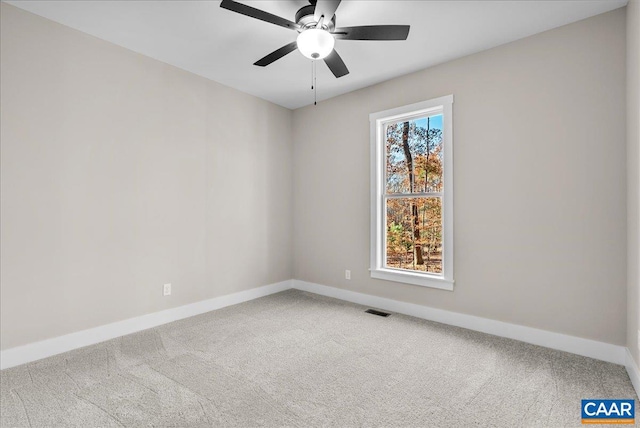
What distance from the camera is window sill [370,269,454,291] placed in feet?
11.2

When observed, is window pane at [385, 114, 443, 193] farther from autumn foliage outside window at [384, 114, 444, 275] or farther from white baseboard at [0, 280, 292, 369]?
white baseboard at [0, 280, 292, 369]

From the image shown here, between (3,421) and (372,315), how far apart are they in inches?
118

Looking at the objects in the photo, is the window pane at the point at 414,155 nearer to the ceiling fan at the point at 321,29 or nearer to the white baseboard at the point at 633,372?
the ceiling fan at the point at 321,29

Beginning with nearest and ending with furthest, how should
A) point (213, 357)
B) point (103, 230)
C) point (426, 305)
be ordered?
point (213, 357) → point (103, 230) → point (426, 305)

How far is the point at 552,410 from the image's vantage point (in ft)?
6.29

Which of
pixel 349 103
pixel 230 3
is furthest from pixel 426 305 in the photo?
pixel 230 3

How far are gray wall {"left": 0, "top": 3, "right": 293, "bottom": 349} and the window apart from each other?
168 cm

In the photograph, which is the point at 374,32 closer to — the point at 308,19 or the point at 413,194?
the point at 308,19

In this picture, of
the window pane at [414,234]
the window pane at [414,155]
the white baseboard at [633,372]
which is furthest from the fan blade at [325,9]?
the white baseboard at [633,372]

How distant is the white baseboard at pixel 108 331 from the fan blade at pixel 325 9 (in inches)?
124

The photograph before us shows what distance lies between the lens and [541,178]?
2.82 m

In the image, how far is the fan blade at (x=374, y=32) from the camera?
221 centimetres

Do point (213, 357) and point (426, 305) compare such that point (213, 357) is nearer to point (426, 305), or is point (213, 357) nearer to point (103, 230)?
point (103, 230)

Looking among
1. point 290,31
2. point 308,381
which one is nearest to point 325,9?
point 290,31
